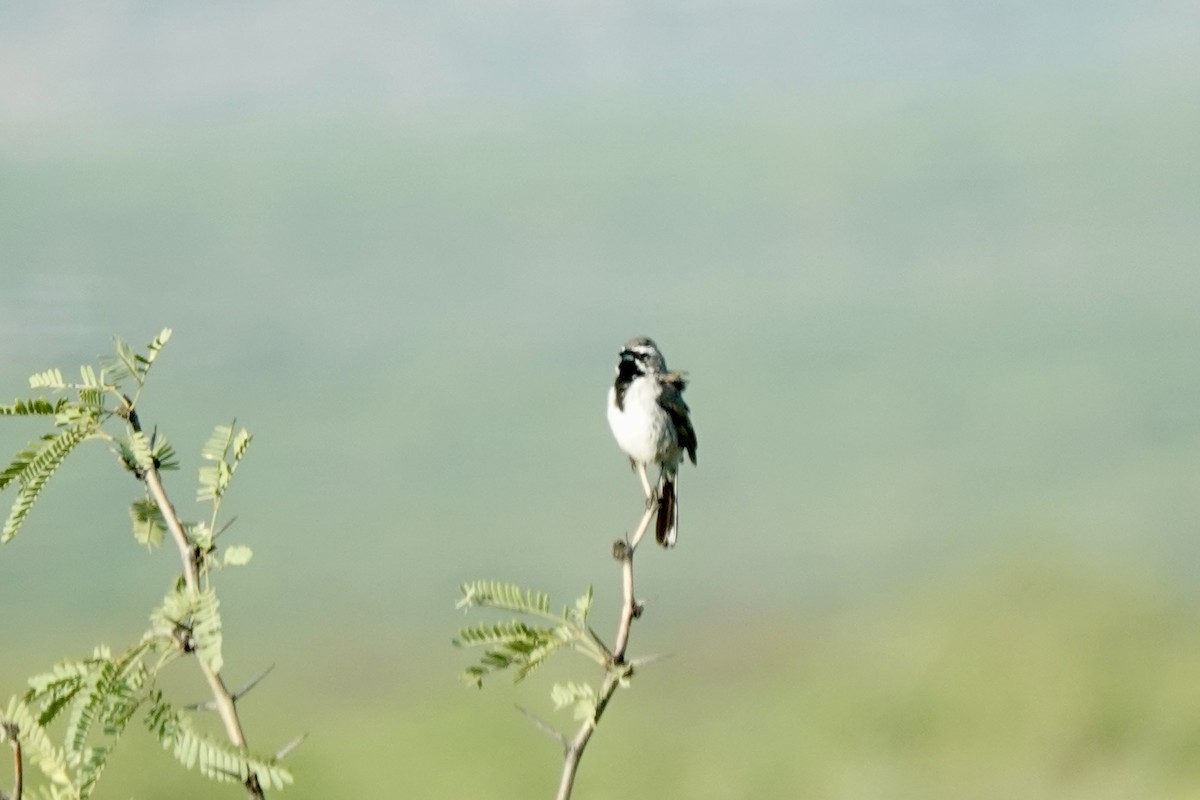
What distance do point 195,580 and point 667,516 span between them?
144cm

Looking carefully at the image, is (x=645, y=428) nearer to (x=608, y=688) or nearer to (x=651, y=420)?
(x=651, y=420)

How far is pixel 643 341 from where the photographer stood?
2.94 meters

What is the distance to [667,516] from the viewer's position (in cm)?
255

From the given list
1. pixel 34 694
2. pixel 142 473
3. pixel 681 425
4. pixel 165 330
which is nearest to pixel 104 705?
pixel 34 694

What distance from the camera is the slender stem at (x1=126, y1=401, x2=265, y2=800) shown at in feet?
3.72

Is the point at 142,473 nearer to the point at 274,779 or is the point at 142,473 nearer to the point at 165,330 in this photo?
the point at 165,330

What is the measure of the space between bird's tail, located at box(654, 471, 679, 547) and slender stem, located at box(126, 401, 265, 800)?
1.30m

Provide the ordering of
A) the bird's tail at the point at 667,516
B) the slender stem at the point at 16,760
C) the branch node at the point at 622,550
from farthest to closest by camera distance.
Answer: the bird's tail at the point at 667,516
the branch node at the point at 622,550
the slender stem at the point at 16,760

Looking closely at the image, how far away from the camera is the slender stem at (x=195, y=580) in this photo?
1135 mm

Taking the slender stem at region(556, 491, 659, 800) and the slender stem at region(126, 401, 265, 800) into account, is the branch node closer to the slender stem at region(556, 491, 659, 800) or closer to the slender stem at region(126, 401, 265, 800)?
the slender stem at region(556, 491, 659, 800)

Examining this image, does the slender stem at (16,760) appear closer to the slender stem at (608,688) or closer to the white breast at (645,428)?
the slender stem at (608,688)

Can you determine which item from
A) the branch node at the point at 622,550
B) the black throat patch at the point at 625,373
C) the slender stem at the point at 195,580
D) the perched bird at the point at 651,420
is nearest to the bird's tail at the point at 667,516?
the perched bird at the point at 651,420

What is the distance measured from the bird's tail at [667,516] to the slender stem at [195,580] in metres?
1.30

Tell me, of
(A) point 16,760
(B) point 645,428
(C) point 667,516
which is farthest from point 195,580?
(B) point 645,428
